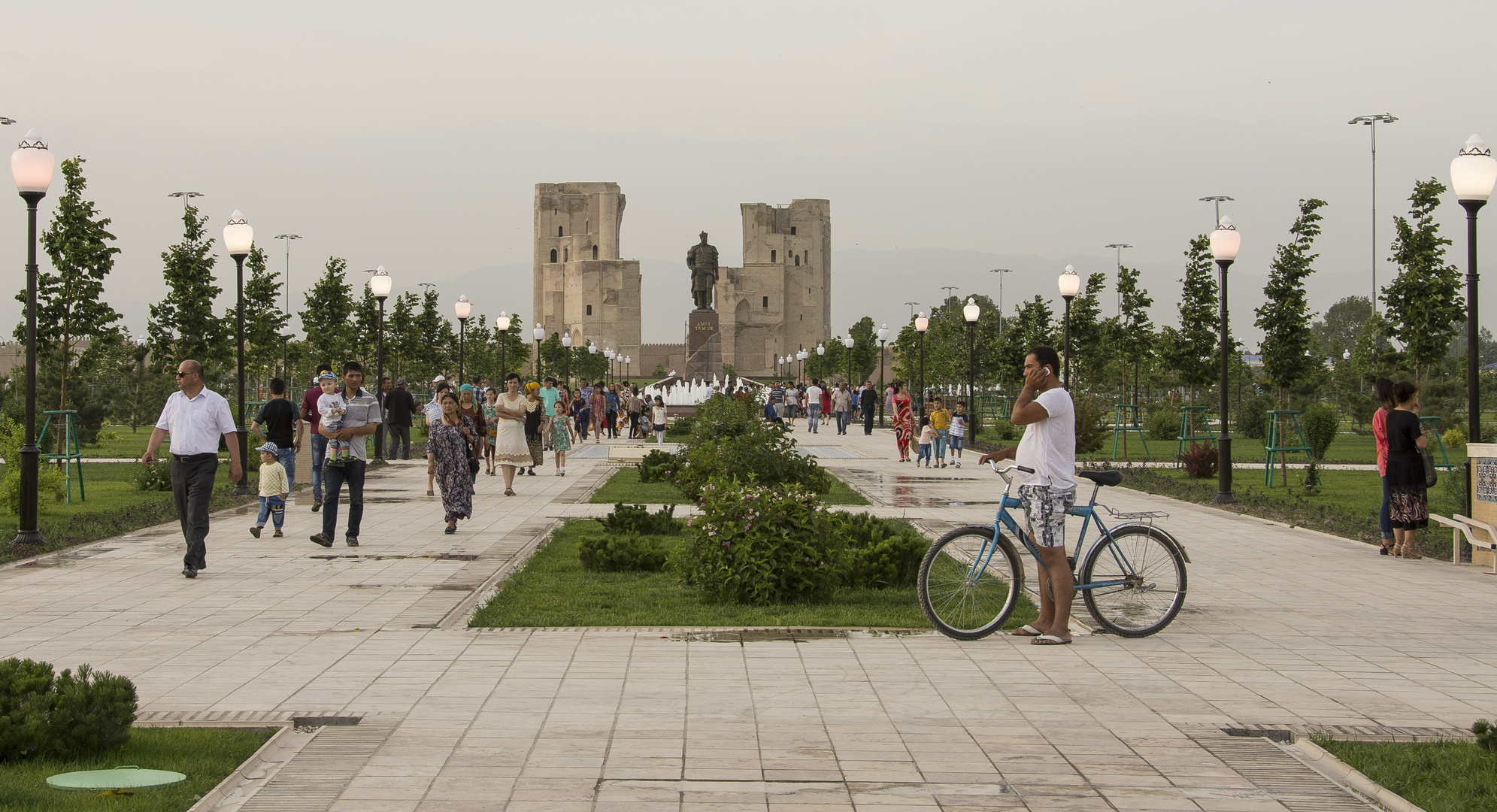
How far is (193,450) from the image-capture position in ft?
29.5

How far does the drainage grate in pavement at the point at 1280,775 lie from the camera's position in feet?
13.1

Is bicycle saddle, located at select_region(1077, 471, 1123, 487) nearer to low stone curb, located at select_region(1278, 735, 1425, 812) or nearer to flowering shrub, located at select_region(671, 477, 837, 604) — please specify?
flowering shrub, located at select_region(671, 477, 837, 604)

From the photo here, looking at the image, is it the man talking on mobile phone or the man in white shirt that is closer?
the man talking on mobile phone

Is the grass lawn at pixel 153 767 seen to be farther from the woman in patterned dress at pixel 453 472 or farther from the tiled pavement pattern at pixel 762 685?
the woman in patterned dress at pixel 453 472

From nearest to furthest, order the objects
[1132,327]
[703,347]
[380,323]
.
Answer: [380,323]
[1132,327]
[703,347]

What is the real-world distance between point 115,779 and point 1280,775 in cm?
366

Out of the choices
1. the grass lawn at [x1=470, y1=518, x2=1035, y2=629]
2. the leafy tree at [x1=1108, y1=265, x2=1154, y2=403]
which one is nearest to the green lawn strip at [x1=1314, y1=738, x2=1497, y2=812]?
the grass lawn at [x1=470, y1=518, x2=1035, y2=629]

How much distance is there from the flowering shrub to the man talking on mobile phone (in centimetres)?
148

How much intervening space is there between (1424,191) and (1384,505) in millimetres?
12450

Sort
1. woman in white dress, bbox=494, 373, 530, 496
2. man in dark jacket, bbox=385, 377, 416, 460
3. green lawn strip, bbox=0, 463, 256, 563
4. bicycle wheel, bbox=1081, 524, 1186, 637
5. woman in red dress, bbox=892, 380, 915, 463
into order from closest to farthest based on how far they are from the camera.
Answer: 1. bicycle wheel, bbox=1081, 524, 1186, 637
2. green lawn strip, bbox=0, 463, 256, 563
3. woman in white dress, bbox=494, 373, 530, 496
4. man in dark jacket, bbox=385, 377, 416, 460
5. woman in red dress, bbox=892, 380, 915, 463

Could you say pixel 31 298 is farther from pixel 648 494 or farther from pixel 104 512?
pixel 648 494

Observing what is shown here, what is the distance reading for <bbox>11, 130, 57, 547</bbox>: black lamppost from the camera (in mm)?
10500

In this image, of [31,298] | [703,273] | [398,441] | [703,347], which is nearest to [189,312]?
[398,441]

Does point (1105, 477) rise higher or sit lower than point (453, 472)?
higher
